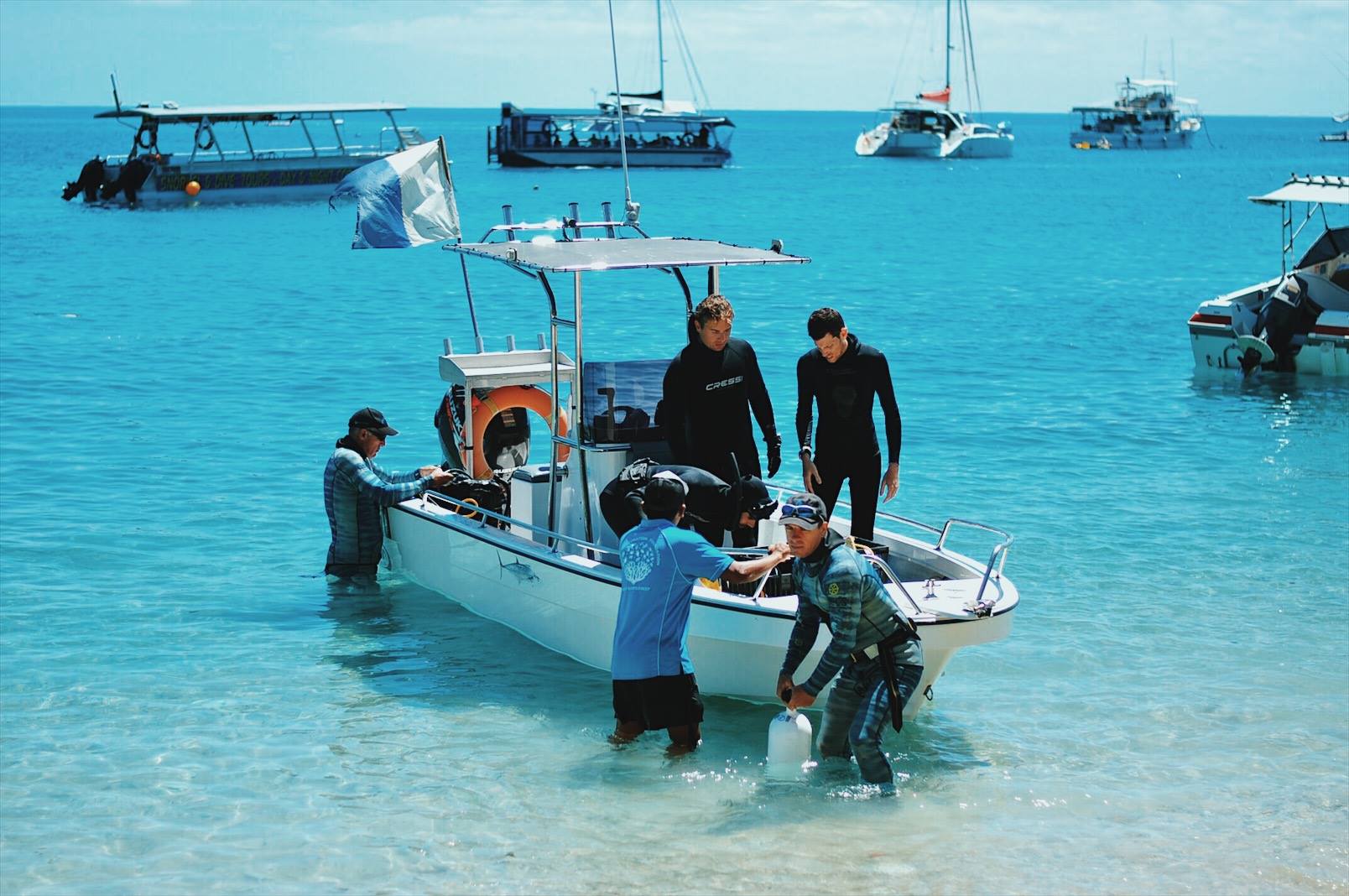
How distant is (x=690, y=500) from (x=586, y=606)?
1190mm

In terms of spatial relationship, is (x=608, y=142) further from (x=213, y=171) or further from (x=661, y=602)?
(x=661, y=602)

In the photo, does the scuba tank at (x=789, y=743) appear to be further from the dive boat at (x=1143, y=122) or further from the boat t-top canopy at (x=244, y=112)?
the dive boat at (x=1143, y=122)

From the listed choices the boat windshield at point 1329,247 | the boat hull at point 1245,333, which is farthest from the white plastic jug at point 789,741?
the boat windshield at point 1329,247

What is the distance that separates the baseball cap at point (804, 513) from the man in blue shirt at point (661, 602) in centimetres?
51

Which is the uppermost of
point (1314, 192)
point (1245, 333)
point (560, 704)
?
point (1314, 192)

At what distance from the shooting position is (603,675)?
9570 mm

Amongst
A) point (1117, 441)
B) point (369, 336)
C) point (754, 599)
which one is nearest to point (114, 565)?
point (754, 599)

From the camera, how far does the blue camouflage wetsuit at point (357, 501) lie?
36.0ft

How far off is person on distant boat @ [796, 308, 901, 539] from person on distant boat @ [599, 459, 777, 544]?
368mm

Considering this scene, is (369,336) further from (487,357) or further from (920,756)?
(920,756)

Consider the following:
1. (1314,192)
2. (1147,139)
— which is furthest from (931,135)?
(1314,192)

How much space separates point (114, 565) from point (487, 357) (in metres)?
3.97

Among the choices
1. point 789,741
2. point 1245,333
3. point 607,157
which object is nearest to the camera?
point 789,741

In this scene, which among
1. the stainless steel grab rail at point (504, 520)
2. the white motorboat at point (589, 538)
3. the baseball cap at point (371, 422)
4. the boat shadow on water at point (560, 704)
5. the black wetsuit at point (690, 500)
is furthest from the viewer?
the baseball cap at point (371, 422)
